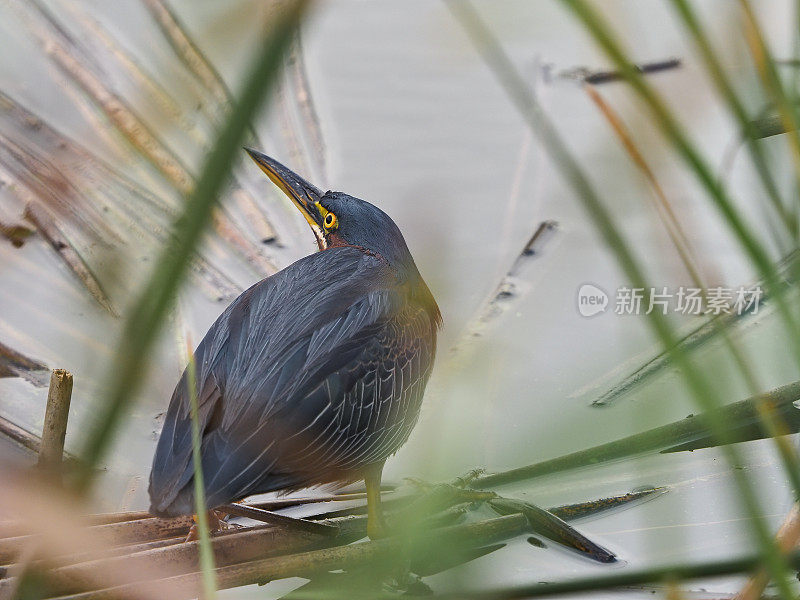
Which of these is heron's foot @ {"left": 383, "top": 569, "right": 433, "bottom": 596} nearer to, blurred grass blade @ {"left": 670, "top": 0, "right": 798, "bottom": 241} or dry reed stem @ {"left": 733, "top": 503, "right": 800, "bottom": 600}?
dry reed stem @ {"left": 733, "top": 503, "right": 800, "bottom": 600}

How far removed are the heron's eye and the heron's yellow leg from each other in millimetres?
725

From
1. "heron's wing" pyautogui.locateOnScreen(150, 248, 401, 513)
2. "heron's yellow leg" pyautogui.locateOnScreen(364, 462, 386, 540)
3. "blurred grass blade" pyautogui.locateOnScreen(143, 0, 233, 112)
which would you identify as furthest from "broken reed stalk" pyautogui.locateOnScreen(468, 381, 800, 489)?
"blurred grass blade" pyautogui.locateOnScreen(143, 0, 233, 112)

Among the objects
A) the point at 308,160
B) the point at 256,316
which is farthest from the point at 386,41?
the point at 256,316

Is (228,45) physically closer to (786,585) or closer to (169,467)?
(786,585)

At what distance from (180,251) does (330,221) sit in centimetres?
214

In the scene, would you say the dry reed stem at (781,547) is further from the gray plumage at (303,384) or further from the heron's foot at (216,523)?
the heron's foot at (216,523)

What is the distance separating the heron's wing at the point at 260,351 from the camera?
2.01 meters

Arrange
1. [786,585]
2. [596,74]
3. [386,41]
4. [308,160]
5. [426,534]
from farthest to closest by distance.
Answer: [386,41], [596,74], [308,160], [426,534], [786,585]

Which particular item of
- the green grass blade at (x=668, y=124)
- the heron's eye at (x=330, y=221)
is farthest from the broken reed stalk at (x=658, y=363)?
the green grass blade at (x=668, y=124)

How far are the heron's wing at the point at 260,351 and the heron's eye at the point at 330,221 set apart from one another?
0.59ft

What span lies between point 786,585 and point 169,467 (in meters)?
1.30

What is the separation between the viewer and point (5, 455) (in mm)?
2436

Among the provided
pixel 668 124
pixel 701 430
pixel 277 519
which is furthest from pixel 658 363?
pixel 668 124

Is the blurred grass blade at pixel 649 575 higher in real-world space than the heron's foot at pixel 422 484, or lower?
lower
